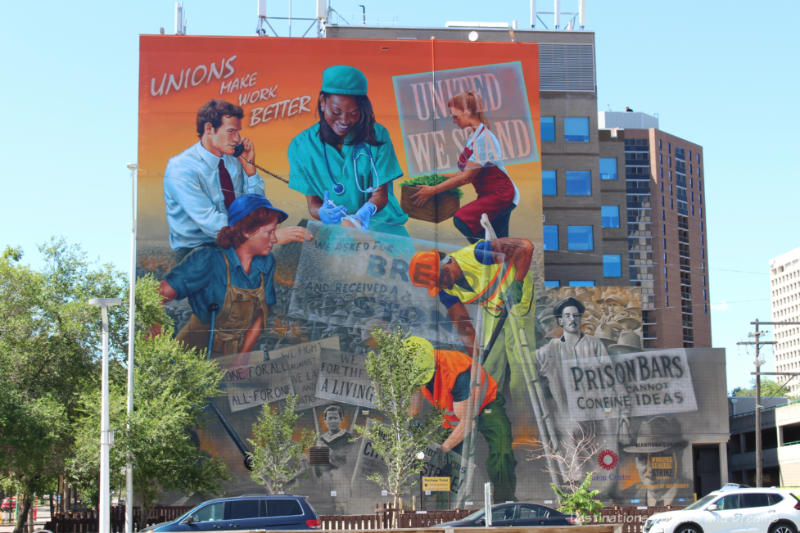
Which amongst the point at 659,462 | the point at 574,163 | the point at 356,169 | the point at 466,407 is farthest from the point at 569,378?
the point at 356,169

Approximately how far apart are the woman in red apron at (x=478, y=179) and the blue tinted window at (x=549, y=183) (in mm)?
8528

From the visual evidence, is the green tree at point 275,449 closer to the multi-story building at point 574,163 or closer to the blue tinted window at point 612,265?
the multi-story building at point 574,163

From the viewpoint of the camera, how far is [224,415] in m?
54.0

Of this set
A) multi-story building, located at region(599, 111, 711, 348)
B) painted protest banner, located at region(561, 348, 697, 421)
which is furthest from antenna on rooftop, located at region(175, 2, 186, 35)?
multi-story building, located at region(599, 111, 711, 348)

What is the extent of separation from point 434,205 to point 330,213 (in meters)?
6.36

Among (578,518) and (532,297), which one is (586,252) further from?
(578,518)

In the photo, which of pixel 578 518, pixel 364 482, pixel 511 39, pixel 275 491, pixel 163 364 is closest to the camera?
pixel 578 518

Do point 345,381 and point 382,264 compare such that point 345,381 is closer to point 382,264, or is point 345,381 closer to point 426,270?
point 382,264

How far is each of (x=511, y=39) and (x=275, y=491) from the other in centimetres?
3538

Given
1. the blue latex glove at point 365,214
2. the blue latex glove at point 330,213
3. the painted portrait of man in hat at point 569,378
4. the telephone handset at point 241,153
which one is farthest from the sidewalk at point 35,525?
the painted portrait of man in hat at point 569,378

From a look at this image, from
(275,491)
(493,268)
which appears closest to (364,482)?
(275,491)

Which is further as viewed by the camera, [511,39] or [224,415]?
[511,39]

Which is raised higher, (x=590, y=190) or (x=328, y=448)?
(x=590, y=190)

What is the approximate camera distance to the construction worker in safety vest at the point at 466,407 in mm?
54125
